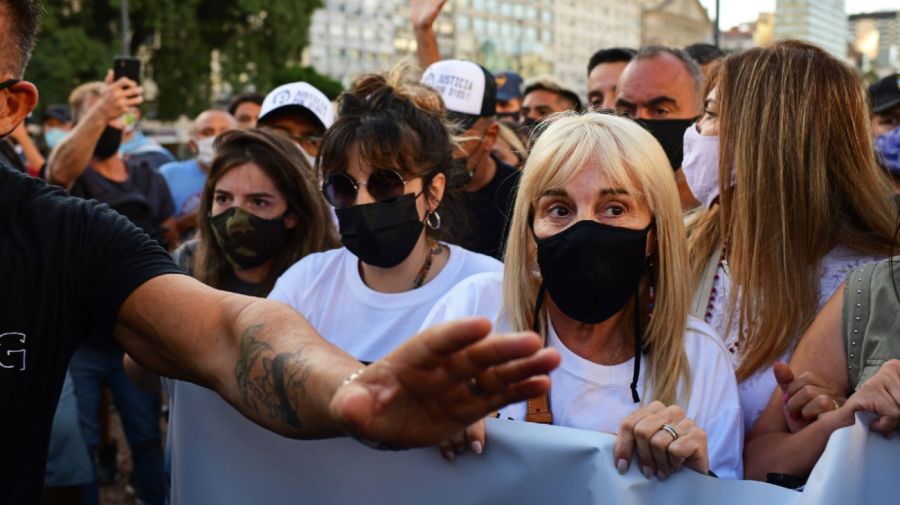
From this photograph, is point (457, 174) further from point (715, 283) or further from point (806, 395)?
point (806, 395)

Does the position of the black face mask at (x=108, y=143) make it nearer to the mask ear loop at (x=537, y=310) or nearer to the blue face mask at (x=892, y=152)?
the mask ear loop at (x=537, y=310)

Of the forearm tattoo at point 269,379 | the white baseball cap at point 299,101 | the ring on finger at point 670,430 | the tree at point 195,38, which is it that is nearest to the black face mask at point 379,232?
the forearm tattoo at point 269,379

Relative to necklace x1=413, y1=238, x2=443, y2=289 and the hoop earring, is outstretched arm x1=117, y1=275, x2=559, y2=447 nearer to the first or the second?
necklace x1=413, y1=238, x2=443, y2=289

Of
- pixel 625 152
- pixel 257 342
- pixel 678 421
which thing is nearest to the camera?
pixel 257 342

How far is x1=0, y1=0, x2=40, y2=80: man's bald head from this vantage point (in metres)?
1.90

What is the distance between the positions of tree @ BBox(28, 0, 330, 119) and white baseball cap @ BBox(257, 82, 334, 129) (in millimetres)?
28037

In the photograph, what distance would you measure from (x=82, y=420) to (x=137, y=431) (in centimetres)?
30

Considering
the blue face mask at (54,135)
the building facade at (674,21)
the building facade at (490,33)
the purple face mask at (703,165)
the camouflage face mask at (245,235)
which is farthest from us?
the building facade at (674,21)

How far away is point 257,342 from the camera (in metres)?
1.81

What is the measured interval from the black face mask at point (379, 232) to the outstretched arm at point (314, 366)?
1137mm

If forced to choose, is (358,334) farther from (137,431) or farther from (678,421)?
(137,431)

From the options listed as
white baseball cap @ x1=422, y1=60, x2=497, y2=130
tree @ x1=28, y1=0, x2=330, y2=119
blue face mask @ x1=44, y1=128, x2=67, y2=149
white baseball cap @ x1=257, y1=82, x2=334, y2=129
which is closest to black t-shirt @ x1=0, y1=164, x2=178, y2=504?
white baseball cap @ x1=422, y1=60, x2=497, y2=130

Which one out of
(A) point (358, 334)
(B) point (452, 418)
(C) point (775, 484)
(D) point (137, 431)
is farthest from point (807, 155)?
(D) point (137, 431)

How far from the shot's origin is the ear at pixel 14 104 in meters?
1.90
